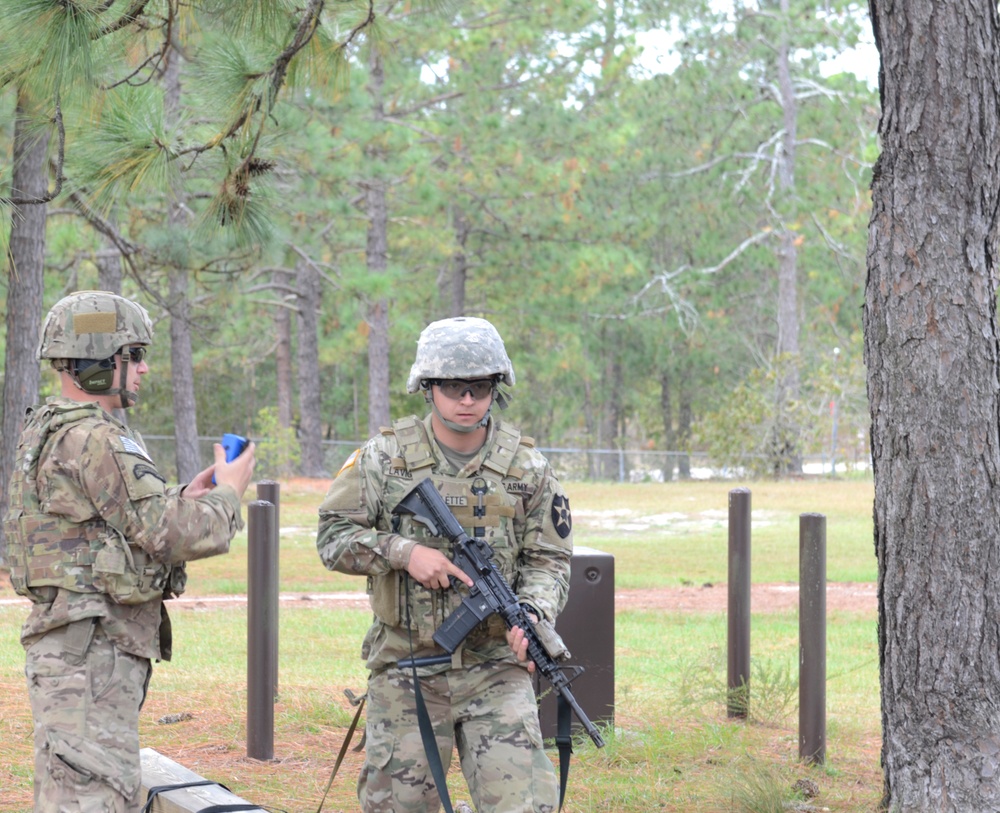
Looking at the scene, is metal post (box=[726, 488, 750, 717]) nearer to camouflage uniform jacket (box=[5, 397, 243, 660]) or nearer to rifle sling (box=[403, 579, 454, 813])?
rifle sling (box=[403, 579, 454, 813])

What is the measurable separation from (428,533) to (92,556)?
3.12ft

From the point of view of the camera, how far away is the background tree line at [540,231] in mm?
18406

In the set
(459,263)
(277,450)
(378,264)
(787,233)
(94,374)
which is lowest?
(277,450)

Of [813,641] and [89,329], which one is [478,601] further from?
[813,641]

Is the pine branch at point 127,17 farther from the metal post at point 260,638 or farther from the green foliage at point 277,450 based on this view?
the green foliage at point 277,450

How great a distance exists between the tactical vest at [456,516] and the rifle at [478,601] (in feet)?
0.24

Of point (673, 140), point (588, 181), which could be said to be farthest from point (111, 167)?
point (673, 140)

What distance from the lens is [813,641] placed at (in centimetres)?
538

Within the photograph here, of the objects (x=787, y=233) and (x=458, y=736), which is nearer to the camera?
(x=458, y=736)

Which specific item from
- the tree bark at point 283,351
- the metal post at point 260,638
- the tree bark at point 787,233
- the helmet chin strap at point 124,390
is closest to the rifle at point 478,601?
the helmet chin strap at point 124,390

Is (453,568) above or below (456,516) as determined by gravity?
below

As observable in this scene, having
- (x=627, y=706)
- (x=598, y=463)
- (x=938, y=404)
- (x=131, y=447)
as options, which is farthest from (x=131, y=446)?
(x=598, y=463)

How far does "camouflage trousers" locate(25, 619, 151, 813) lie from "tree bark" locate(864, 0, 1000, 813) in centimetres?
253

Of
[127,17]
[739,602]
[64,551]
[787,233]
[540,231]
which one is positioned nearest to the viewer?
[64,551]
